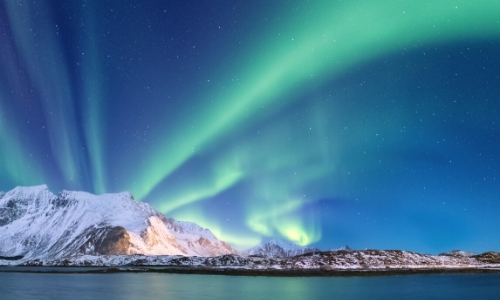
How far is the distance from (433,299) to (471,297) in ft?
26.3

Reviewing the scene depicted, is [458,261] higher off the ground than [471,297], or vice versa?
[458,261]

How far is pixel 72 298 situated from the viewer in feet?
170

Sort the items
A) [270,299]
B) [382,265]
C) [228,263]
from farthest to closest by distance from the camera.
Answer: [228,263] → [382,265] → [270,299]

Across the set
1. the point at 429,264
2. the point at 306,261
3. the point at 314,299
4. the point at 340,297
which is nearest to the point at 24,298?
the point at 314,299

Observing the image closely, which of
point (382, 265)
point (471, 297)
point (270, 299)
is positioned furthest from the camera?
point (382, 265)

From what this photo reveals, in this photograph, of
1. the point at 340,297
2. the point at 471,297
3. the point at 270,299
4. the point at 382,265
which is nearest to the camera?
the point at 270,299

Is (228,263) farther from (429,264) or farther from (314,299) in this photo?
(314,299)

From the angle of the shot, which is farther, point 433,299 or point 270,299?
point 433,299

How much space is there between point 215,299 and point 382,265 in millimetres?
122120

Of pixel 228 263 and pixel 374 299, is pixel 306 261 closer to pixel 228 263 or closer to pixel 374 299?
pixel 228 263

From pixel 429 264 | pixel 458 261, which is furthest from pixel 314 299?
pixel 458 261

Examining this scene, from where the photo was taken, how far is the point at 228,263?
18700 centimetres

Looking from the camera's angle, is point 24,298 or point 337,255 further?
point 337,255

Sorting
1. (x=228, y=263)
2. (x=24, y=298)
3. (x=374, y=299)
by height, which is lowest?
(x=24, y=298)
